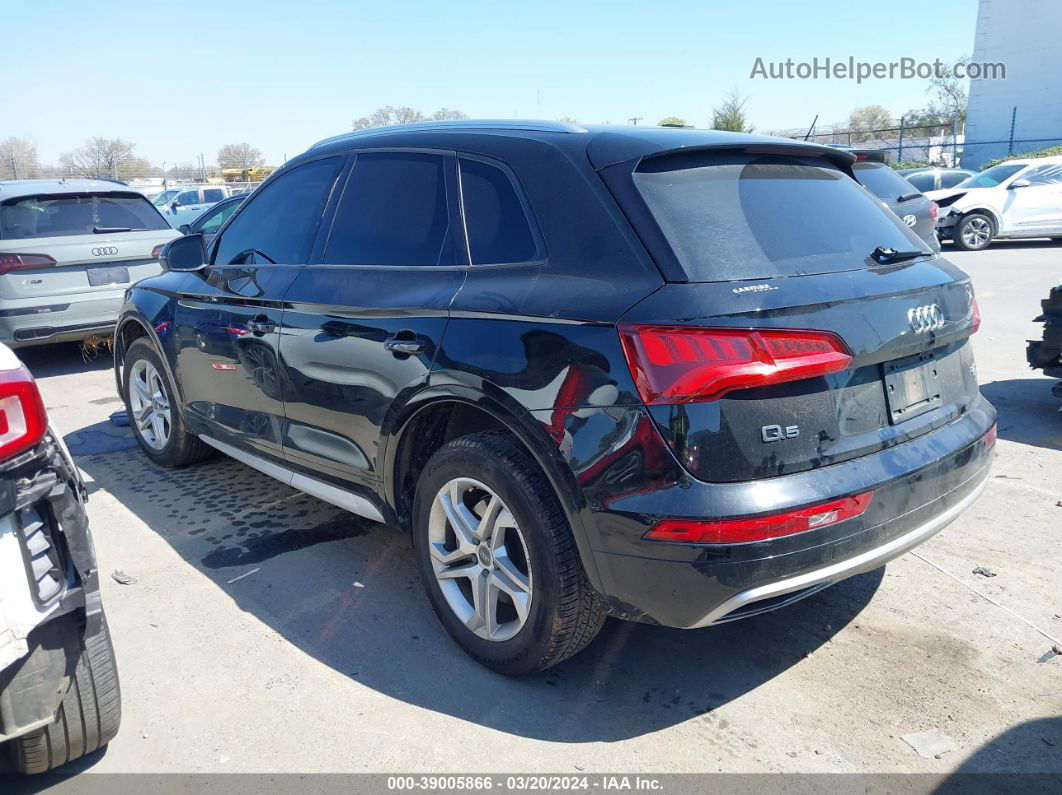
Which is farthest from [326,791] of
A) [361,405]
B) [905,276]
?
[905,276]

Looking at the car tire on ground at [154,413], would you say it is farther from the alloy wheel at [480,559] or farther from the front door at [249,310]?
the alloy wheel at [480,559]

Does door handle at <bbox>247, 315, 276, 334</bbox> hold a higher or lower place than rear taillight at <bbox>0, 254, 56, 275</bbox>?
lower

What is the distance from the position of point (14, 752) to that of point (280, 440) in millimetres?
1706

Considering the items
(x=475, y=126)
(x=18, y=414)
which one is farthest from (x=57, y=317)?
(x=18, y=414)

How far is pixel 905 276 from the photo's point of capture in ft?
9.20

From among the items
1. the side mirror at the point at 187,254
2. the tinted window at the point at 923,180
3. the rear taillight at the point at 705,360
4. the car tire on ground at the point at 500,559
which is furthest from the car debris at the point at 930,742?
the tinted window at the point at 923,180

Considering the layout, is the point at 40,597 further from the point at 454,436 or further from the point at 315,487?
the point at 315,487

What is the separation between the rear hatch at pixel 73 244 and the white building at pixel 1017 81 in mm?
35177

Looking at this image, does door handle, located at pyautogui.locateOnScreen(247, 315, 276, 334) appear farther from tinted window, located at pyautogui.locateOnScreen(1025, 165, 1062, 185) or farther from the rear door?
tinted window, located at pyautogui.locateOnScreen(1025, 165, 1062, 185)

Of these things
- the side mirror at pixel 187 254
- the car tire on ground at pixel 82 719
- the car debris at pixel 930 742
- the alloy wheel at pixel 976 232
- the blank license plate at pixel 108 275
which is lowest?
the car debris at pixel 930 742

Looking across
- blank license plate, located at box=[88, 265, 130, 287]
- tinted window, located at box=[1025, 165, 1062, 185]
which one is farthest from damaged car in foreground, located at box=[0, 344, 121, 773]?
tinted window, located at box=[1025, 165, 1062, 185]

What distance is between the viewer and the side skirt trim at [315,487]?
3435mm

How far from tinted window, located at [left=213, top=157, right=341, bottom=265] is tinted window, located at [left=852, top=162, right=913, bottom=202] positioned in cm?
603

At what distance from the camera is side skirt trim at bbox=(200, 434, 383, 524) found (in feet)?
11.3
